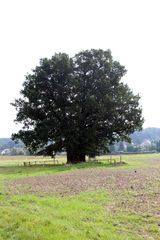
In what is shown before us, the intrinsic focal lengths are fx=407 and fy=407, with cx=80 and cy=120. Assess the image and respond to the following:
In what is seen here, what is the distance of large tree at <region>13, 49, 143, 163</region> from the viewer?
57.2 m

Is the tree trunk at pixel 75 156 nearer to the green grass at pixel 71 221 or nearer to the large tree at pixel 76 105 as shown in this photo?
the large tree at pixel 76 105

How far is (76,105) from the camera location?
57.5 meters

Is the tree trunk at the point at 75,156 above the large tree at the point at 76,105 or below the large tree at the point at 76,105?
below

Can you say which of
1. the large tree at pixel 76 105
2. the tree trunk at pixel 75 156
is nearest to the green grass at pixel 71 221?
the large tree at pixel 76 105

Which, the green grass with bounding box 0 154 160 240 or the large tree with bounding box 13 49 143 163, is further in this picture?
the large tree with bounding box 13 49 143 163

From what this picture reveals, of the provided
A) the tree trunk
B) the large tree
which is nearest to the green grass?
the large tree

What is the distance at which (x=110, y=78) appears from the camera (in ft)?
198

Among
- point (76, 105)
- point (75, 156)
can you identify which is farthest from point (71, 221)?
point (75, 156)

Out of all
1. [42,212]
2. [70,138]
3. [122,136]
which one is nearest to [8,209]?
[42,212]

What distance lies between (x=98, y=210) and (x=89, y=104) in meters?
40.7

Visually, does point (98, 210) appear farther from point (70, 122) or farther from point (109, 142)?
point (109, 142)

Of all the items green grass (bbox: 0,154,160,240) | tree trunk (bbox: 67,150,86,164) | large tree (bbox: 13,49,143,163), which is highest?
large tree (bbox: 13,49,143,163)

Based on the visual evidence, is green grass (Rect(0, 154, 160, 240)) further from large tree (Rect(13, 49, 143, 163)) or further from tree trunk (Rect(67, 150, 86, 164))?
tree trunk (Rect(67, 150, 86, 164))

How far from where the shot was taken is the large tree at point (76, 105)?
57.2 m
